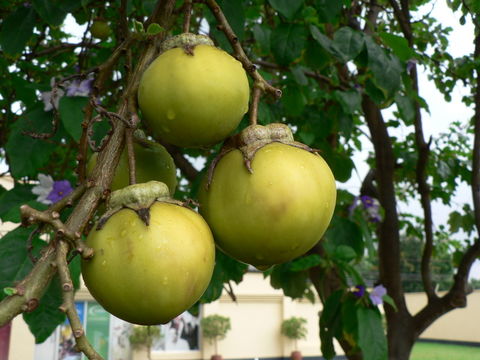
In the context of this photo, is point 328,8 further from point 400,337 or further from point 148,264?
point 400,337

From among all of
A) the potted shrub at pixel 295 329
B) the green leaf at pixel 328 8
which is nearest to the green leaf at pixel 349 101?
the green leaf at pixel 328 8

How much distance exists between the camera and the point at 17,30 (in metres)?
1.97

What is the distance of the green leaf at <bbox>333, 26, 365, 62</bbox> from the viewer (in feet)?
6.49

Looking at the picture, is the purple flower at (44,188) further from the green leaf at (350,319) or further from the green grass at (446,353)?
the green grass at (446,353)

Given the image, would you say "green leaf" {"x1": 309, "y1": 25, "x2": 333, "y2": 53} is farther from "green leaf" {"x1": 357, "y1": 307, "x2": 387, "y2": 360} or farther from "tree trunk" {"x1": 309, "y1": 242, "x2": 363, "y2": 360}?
"tree trunk" {"x1": 309, "y1": 242, "x2": 363, "y2": 360}

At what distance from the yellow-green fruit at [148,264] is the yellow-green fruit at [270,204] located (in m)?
0.07

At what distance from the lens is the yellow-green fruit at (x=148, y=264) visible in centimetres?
65

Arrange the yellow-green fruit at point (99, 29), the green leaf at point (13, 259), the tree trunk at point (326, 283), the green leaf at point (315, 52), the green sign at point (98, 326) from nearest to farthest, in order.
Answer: the green leaf at point (13, 259), the green leaf at point (315, 52), the yellow-green fruit at point (99, 29), the tree trunk at point (326, 283), the green sign at point (98, 326)

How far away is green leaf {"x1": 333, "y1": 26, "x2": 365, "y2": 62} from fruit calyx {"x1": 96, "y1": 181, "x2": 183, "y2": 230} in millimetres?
1399

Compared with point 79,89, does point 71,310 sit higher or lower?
lower

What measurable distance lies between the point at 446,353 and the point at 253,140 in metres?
30.1

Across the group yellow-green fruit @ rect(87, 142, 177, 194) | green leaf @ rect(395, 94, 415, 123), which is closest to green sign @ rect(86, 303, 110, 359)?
green leaf @ rect(395, 94, 415, 123)

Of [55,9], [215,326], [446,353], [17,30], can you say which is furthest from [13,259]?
[446,353]

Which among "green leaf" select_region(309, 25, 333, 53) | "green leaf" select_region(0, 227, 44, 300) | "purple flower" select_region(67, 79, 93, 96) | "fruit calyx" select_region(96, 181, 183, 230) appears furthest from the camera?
"green leaf" select_region(309, 25, 333, 53)
